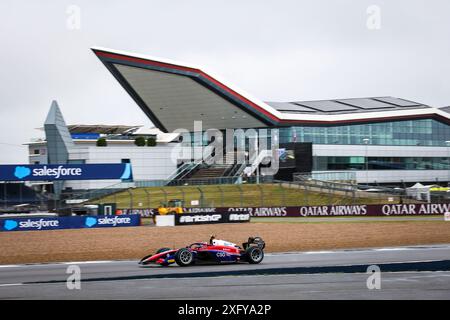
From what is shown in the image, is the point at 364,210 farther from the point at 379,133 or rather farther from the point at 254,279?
the point at 379,133

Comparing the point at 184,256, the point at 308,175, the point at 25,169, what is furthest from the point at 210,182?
the point at 184,256

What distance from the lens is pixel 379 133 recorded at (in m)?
83.0

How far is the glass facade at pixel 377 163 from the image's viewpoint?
258 feet

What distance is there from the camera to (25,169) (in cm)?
3675

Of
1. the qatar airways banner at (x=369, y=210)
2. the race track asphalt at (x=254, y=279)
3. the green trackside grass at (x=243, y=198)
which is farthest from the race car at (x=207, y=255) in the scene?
the green trackside grass at (x=243, y=198)

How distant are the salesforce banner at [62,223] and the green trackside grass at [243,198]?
45.5ft

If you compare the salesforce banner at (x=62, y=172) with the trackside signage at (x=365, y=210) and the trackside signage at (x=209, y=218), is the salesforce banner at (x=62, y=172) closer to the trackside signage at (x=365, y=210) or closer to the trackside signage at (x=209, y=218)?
the trackside signage at (x=209, y=218)

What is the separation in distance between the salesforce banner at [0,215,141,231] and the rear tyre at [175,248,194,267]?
1779 cm

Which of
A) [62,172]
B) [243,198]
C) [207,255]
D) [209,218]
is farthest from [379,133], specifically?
[207,255]

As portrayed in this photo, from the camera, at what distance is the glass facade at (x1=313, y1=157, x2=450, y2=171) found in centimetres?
7875

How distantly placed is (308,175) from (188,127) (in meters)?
22.3

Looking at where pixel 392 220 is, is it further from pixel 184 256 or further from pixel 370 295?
pixel 370 295

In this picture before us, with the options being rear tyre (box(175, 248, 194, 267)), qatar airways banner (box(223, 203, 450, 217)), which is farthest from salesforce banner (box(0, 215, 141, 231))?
rear tyre (box(175, 248, 194, 267))

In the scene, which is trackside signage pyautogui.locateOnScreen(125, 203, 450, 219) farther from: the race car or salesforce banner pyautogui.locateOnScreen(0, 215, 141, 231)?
the race car
